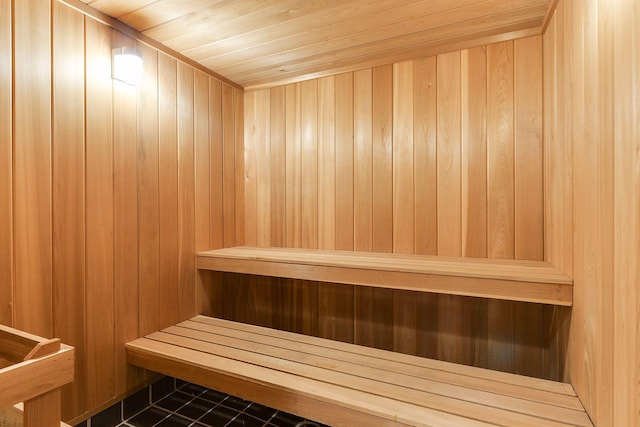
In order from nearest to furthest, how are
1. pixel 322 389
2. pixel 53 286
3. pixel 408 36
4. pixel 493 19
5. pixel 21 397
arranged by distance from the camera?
1. pixel 21 397
2. pixel 322 389
3. pixel 53 286
4. pixel 493 19
5. pixel 408 36

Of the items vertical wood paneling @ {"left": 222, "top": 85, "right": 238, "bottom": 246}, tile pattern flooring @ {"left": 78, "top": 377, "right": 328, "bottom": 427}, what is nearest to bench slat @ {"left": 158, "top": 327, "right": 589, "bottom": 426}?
tile pattern flooring @ {"left": 78, "top": 377, "right": 328, "bottom": 427}

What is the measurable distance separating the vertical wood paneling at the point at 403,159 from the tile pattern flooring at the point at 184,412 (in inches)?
46.9

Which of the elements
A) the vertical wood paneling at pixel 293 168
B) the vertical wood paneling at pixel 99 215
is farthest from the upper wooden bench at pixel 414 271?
the vertical wood paneling at pixel 99 215

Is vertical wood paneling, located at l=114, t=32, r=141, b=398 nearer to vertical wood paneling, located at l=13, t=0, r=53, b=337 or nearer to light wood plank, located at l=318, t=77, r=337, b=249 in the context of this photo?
vertical wood paneling, located at l=13, t=0, r=53, b=337

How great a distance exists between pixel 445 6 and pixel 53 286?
2.17 metres

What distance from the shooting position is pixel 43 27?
1388 mm

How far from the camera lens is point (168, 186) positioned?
197 cm

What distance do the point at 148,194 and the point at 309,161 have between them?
1.05 m

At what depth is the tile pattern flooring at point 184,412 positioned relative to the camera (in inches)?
68.5

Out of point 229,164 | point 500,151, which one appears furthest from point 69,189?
point 500,151

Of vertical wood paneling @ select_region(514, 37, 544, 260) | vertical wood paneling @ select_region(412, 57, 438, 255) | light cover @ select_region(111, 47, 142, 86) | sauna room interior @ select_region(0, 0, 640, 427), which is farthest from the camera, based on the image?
vertical wood paneling @ select_region(412, 57, 438, 255)

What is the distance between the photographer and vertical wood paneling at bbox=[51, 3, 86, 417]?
56.8 inches

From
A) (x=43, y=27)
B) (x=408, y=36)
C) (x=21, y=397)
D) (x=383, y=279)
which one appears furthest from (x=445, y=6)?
(x=21, y=397)

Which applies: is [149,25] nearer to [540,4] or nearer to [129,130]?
[129,130]
